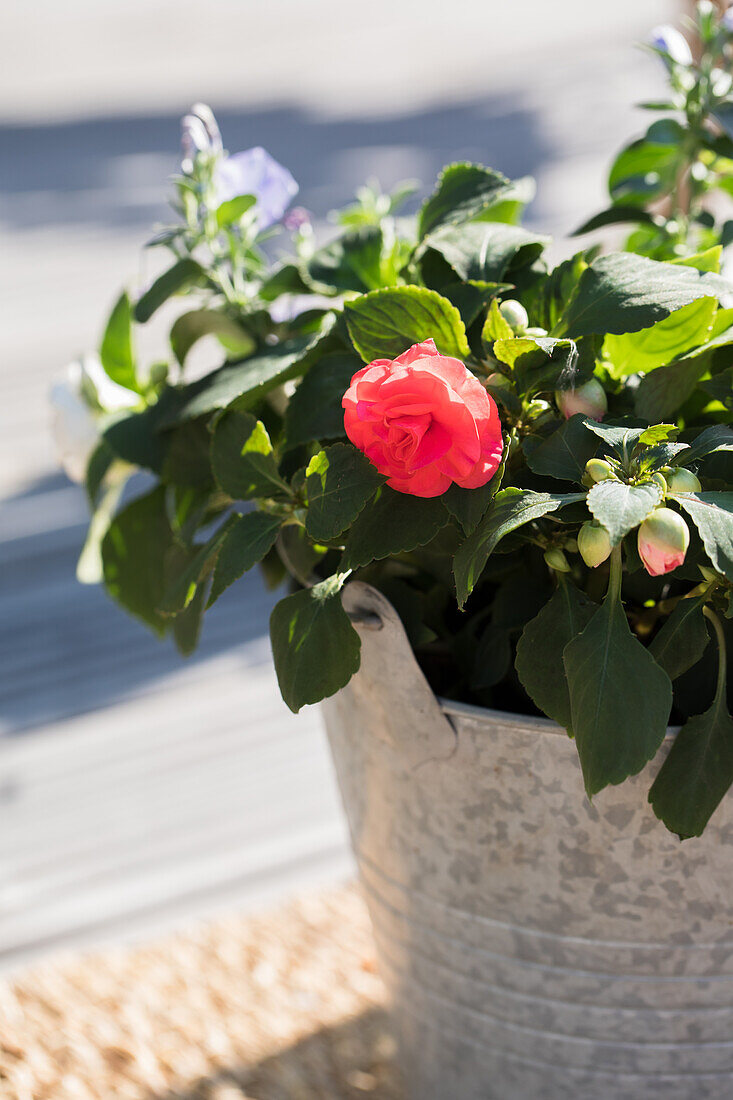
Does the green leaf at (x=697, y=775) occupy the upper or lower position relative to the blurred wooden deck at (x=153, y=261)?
upper

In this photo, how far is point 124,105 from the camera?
4.07m

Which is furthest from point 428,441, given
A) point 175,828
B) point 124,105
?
point 124,105

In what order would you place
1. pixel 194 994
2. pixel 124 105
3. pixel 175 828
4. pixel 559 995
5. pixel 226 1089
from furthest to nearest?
pixel 124 105
pixel 175 828
pixel 194 994
pixel 226 1089
pixel 559 995

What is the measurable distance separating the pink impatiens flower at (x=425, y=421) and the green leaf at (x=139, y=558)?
0.34 meters

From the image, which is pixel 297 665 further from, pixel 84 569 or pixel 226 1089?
pixel 226 1089

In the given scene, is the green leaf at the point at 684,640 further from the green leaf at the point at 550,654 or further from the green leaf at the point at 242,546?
the green leaf at the point at 242,546

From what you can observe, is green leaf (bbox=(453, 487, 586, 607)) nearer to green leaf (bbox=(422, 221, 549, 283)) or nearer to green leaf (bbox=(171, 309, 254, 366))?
green leaf (bbox=(422, 221, 549, 283))

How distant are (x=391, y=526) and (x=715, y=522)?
0.15 m

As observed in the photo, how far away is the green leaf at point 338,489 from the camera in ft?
1.73

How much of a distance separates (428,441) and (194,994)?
28.8 inches

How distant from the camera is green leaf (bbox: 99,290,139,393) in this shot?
83cm

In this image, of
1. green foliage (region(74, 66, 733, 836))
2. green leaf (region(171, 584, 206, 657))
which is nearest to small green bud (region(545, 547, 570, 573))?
green foliage (region(74, 66, 733, 836))

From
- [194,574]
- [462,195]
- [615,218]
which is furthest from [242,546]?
[615,218]

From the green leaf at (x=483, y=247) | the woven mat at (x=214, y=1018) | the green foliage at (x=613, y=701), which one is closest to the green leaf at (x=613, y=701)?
the green foliage at (x=613, y=701)
